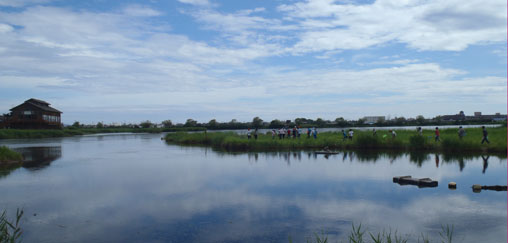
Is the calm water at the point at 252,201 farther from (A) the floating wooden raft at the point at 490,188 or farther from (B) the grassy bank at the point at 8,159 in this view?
(B) the grassy bank at the point at 8,159

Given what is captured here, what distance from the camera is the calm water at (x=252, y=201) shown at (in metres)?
9.52

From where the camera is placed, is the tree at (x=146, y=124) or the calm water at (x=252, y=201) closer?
the calm water at (x=252, y=201)

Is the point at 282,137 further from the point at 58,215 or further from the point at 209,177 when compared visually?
the point at 58,215

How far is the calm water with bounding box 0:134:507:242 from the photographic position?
9523 mm

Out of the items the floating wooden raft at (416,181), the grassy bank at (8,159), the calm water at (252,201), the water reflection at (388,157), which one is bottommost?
the calm water at (252,201)

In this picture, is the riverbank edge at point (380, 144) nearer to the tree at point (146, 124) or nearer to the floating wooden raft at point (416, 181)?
the floating wooden raft at point (416, 181)

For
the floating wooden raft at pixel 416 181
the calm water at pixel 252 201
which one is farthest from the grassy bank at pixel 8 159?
the floating wooden raft at pixel 416 181

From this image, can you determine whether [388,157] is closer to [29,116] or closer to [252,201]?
[252,201]

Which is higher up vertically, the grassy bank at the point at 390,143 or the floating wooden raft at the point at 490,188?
the grassy bank at the point at 390,143

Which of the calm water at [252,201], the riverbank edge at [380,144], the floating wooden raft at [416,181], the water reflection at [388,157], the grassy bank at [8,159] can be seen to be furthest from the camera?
the riverbank edge at [380,144]

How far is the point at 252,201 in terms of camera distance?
12789mm

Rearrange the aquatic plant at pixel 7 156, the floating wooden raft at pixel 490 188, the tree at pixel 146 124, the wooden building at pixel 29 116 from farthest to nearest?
the tree at pixel 146 124
the wooden building at pixel 29 116
the aquatic plant at pixel 7 156
the floating wooden raft at pixel 490 188

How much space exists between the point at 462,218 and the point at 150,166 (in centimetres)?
1789

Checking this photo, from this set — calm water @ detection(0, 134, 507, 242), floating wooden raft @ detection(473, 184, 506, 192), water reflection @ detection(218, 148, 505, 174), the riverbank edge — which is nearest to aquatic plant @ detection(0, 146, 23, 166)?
calm water @ detection(0, 134, 507, 242)
